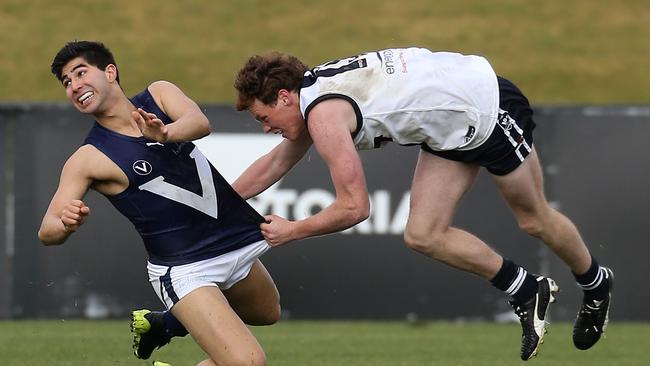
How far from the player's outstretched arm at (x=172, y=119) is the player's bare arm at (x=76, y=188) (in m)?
0.28

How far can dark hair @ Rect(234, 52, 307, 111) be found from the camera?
627cm

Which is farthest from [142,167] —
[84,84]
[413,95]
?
[413,95]

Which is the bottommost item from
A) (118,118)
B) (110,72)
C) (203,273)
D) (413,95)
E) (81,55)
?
(203,273)

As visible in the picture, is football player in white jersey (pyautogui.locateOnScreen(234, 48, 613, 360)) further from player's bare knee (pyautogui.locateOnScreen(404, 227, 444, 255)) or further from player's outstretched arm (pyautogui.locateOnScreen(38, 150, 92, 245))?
player's outstretched arm (pyautogui.locateOnScreen(38, 150, 92, 245))

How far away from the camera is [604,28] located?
18.5 m

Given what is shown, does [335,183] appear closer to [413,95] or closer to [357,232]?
[413,95]

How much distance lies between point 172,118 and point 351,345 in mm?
3303

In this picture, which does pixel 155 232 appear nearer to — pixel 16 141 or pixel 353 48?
pixel 16 141

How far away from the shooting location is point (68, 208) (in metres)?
5.83

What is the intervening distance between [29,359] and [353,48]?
10.4 metres

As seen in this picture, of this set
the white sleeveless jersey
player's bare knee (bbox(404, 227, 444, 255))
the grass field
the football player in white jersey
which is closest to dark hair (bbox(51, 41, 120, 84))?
the football player in white jersey

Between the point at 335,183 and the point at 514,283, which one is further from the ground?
the point at 335,183

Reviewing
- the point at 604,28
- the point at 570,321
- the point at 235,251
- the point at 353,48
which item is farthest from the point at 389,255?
the point at 604,28

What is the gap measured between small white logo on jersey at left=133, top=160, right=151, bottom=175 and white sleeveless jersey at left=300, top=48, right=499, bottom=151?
30.7 inches
